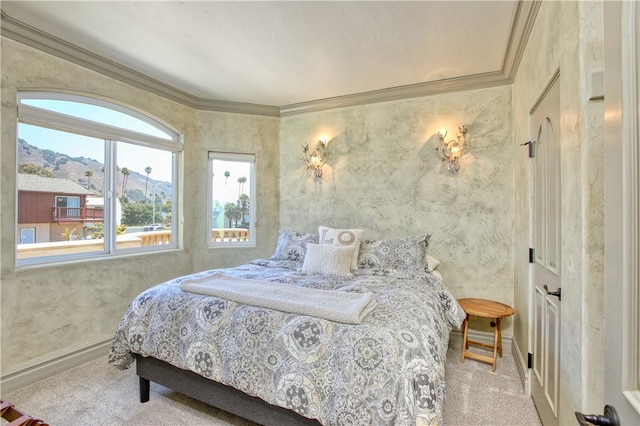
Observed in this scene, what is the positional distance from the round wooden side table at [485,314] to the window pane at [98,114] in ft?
12.4

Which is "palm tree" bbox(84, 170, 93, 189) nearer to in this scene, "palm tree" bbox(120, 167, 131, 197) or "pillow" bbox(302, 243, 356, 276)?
"palm tree" bbox(120, 167, 131, 197)

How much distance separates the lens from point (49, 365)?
2.43 metres

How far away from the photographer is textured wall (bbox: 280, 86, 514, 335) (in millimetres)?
3055

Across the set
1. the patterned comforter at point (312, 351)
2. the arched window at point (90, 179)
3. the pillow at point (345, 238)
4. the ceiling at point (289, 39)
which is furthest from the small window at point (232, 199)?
the patterned comforter at point (312, 351)

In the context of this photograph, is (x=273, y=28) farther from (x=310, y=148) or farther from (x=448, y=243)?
(x=448, y=243)

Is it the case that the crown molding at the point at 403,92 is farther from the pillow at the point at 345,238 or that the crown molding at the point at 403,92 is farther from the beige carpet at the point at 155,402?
the beige carpet at the point at 155,402

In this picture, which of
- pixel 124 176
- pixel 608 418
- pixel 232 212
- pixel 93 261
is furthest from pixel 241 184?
pixel 608 418

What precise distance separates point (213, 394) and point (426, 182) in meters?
2.80

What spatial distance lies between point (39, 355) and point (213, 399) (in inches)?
68.4

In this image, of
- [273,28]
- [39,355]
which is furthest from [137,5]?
[39,355]

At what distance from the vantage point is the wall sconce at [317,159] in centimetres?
390

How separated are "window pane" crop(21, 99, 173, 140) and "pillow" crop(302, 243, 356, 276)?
2337mm

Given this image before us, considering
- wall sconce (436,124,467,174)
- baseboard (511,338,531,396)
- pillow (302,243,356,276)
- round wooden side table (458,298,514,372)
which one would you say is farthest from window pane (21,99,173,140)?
baseboard (511,338,531,396)

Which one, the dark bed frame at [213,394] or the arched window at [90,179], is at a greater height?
the arched window at [90,179]
